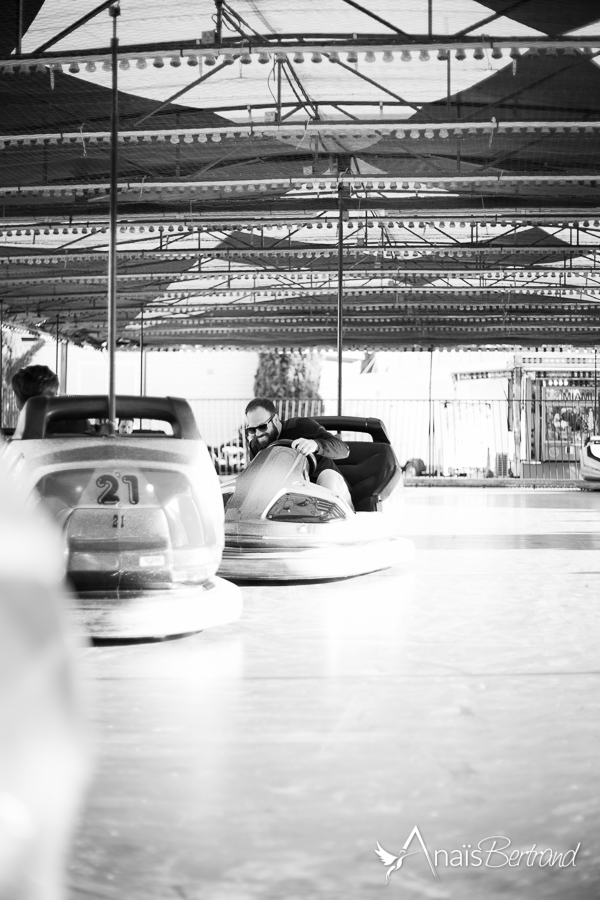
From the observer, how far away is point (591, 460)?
1277 cm

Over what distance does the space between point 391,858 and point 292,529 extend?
295 centimetres

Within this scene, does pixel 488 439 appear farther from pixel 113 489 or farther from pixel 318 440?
pixel 113 489

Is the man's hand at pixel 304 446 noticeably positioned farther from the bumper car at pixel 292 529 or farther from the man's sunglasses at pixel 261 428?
the man's sunglasses at pixel 261 428

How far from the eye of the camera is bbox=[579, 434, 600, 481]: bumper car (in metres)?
12.7

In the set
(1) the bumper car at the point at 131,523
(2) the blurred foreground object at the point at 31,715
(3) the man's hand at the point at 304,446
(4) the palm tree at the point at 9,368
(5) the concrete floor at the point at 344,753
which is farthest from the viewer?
(4) the palm tree at the point at 9,368

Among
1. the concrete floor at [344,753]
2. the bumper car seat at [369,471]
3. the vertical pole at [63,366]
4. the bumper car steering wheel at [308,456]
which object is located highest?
the vertical pole at [63,366]

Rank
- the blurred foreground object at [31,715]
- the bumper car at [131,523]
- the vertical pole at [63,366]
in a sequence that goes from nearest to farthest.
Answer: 1. the blurred foreground object at [31,715]
2. the bumper car at [131,523]
3. the vertical pole at [63,366]

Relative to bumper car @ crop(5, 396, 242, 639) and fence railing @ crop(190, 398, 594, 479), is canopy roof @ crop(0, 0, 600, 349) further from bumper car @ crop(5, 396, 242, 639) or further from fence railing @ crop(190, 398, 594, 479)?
fence railing @ crop(190, 398, 594, 479)

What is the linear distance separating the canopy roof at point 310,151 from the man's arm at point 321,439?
1.69 metres

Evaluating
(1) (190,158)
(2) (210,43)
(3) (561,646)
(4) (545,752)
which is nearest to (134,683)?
(4) (545,752)

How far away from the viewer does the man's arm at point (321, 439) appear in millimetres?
4742

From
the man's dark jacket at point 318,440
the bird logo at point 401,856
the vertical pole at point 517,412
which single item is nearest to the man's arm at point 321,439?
the man's dark jacket at point 318,440

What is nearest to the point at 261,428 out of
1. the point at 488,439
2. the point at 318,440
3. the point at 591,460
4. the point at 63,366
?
the point at 318,440

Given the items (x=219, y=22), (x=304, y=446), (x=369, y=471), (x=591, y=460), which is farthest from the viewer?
(x=591, y=460)
